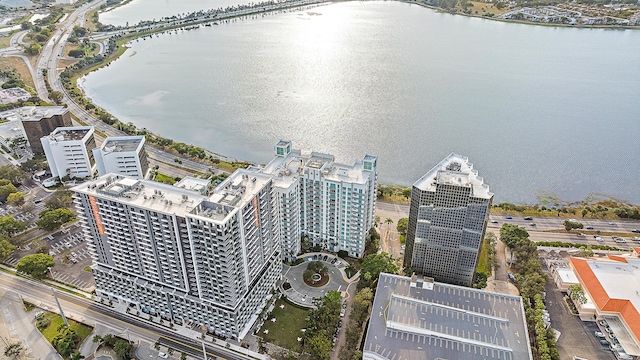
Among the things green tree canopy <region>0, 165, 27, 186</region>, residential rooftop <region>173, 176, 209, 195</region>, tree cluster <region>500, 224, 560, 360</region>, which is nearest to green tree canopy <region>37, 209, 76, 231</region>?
green tree canopy <region>0, 165, 27, 186</region>

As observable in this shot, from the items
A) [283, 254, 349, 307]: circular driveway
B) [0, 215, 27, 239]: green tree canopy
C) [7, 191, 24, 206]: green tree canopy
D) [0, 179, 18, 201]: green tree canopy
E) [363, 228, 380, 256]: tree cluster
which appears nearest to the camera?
[283, 254, 349, 307]: circular driveway

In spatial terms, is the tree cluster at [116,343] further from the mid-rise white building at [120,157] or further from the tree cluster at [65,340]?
the mid-rise white building at [120,157]

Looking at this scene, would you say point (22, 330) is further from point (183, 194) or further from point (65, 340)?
point (183, 194)

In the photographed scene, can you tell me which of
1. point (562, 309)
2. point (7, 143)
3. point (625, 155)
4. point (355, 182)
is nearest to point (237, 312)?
point (355, 182)

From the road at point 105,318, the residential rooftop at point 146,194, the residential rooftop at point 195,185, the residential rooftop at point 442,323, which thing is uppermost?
the residential rooftop at point 146,194

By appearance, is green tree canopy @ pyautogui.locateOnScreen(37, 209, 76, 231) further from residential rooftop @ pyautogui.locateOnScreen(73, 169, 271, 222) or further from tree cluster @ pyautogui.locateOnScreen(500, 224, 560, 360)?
tree cluster @ pyautogui.locateOnScreen(500, 224, 560, 360)

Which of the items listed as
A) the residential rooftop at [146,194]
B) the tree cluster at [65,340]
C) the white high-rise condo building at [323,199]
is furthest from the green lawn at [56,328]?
the white high-rise condo building at [323,199]

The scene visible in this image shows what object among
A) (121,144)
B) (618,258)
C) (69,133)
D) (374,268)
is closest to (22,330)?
(121,144)
